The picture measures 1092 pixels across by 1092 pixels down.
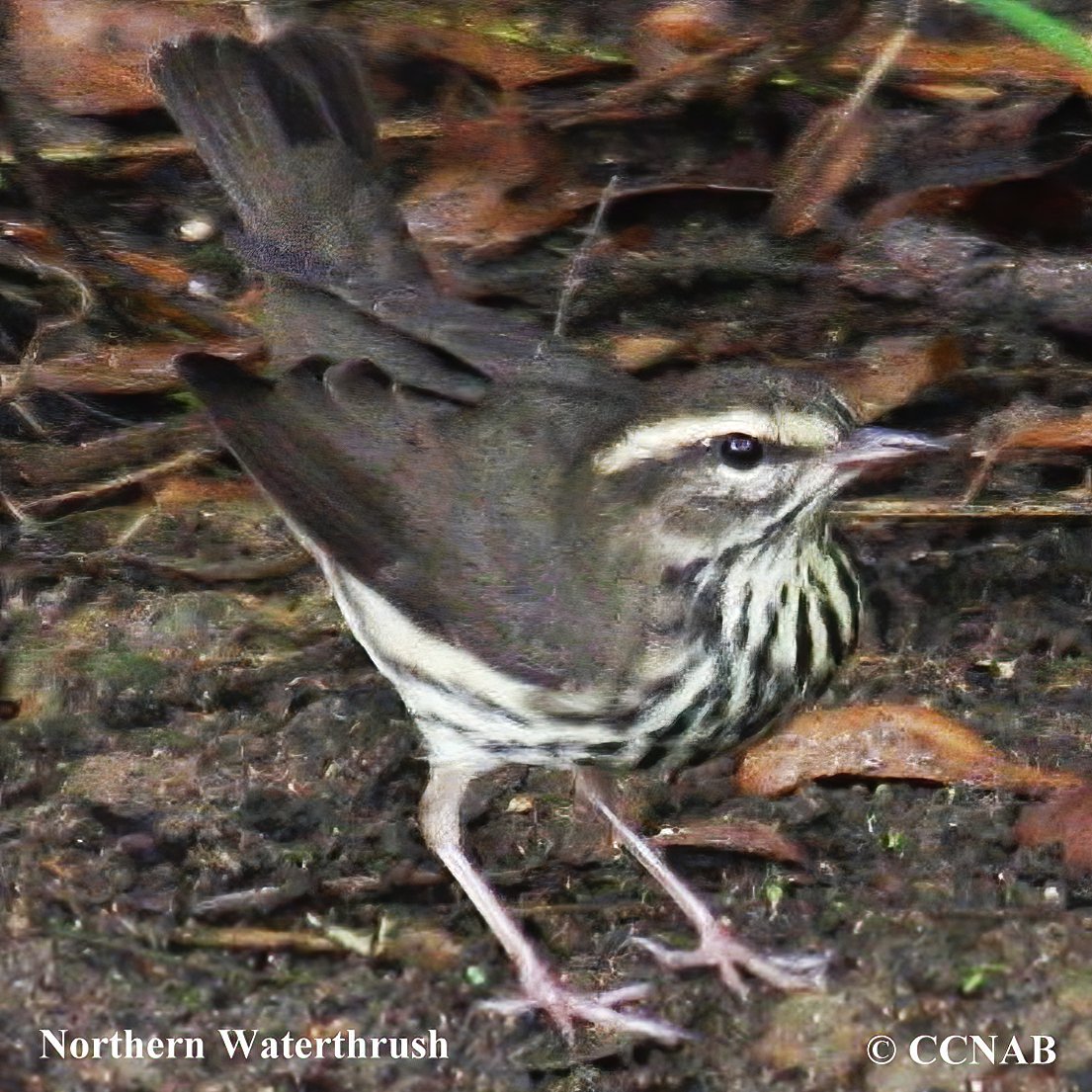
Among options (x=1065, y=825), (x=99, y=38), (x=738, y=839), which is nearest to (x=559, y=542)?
(x=738, y=839)

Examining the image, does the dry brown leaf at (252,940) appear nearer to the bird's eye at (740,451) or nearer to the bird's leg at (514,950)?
the bird's leg at (514,950)

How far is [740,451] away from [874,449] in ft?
0.88

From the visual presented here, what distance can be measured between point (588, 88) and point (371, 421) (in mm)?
1758

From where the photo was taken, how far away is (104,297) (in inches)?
229

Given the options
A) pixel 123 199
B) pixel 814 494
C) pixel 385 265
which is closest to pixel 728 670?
pixel 814 494

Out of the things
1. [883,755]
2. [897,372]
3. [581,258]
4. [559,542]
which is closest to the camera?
[559,542]

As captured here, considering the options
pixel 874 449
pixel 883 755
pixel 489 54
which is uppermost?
pixel 489 54

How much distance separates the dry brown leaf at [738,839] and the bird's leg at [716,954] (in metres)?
0.18

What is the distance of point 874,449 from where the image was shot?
13.3 ft

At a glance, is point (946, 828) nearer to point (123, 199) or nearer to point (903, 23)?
point (903, 23)

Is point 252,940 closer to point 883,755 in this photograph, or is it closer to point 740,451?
point 740,451

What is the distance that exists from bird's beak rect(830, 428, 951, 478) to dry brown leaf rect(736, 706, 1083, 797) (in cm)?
87

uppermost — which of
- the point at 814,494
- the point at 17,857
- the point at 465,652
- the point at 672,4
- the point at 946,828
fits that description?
the point at 672,4

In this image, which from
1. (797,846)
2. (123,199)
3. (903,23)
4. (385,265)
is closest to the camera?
(797,846)
